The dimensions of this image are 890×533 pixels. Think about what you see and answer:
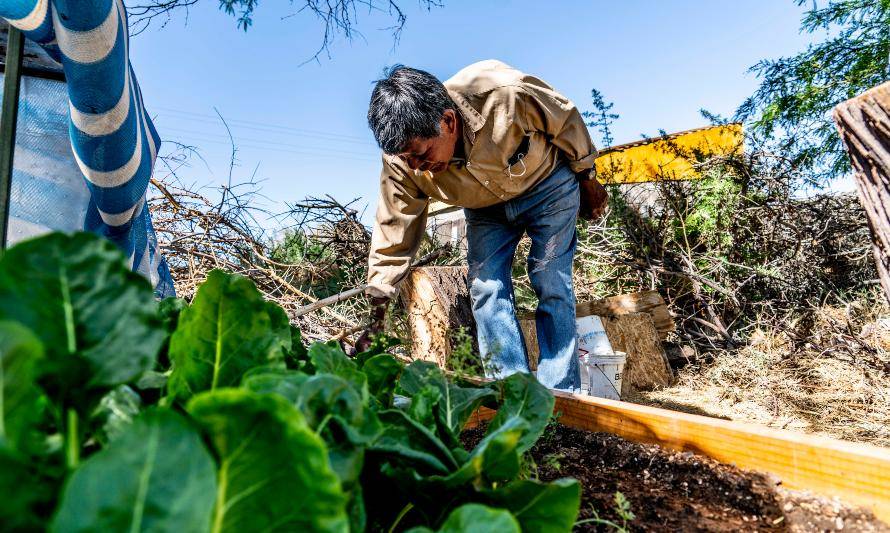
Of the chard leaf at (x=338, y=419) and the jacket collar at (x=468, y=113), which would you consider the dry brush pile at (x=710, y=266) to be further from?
the chard leaf at (x=338, y=419)

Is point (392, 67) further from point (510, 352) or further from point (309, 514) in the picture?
point (309, 514)

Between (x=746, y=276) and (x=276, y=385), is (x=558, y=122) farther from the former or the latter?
(x=746, y=276)

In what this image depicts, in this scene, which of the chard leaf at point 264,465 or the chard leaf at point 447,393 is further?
the chard leaf at point 447,393

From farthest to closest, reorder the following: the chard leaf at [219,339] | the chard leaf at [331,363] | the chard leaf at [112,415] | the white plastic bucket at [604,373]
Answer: the white plastic bucket at [604,373] → the chard leaf at [331,363] → the chard leaf at [219,339] → the chard leaf at [112,415]

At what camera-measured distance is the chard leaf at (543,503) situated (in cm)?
56

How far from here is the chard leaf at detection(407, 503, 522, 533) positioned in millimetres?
442

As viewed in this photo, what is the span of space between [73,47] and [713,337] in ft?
16.3

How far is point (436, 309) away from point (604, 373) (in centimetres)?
130

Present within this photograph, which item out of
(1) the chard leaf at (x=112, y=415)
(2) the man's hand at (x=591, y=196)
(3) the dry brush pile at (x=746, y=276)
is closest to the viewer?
(1) the chard leaf at (x=112, y=415)

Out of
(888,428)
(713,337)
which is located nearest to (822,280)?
(713,337)

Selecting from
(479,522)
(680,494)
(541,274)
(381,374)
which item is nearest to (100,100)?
(381,374)

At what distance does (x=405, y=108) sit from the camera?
254cm

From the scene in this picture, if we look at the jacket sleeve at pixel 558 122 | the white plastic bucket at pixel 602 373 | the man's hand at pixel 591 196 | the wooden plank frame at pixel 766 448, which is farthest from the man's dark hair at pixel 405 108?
the white plastic bucket at pixel 602 373

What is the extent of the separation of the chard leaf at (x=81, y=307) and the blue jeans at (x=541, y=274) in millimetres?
2756
